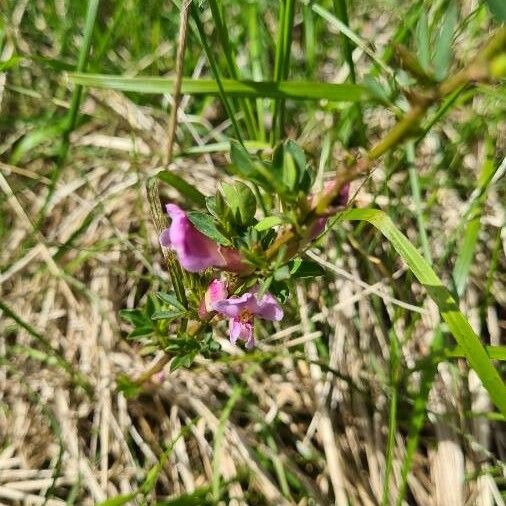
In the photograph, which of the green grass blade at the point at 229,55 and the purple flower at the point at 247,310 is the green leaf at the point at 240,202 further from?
the green grass blade at the point at 229,55

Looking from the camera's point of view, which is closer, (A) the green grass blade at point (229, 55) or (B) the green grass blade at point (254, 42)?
(A) the green grass blade at point (229, 55)

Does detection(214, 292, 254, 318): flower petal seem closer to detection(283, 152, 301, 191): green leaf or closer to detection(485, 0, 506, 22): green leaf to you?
detection(283, 152, 301, 191): green leaf


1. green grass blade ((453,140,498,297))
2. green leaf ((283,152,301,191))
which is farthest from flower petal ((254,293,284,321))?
green grass blade ((453,140,498,297))

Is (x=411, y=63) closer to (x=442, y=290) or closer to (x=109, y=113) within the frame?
(x=442, y=290)

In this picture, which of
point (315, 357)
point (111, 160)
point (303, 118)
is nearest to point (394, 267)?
point (315, 357)

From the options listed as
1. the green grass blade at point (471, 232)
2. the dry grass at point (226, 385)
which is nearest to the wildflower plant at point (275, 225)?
the green grass blade at point (471, 232)
